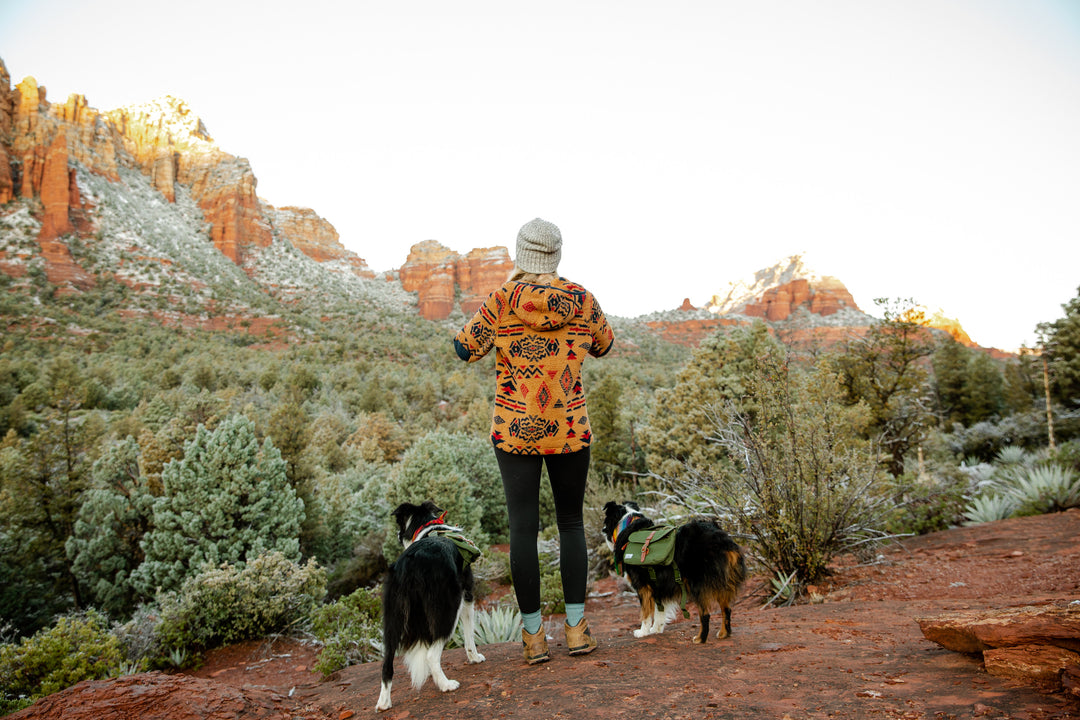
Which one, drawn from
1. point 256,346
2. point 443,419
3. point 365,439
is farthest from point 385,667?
point 256,346

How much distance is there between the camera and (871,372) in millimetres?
11125

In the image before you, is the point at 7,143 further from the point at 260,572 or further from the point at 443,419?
the point at 260,572

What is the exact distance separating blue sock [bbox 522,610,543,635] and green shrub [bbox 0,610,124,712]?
3286 millimetres

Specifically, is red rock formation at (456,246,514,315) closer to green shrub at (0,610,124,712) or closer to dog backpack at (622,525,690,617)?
green shrub at (0,610,124,712)

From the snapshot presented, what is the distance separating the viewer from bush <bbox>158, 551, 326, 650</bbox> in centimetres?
527

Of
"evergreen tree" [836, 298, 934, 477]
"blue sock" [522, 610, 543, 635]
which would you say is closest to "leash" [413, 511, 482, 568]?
"blue sock" [522, 610, 543, 635]

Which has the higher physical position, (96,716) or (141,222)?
(141,222)

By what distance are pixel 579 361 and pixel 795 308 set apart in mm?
96853

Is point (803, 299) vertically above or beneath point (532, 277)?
above

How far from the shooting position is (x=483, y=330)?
105 inches

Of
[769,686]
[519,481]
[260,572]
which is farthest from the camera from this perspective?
[260,572]

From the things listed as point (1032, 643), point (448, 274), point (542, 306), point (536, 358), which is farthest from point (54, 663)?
point (448, 274)

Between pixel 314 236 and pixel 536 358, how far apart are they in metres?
114

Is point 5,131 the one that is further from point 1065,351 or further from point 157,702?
point 1065,351
